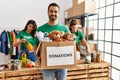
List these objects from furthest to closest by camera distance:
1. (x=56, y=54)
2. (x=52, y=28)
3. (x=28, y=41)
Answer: (x=28, y=41) < (x=52, y=28) < (x=56, y=54)

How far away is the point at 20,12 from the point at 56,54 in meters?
3.27

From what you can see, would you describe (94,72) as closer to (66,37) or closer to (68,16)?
(66,37)

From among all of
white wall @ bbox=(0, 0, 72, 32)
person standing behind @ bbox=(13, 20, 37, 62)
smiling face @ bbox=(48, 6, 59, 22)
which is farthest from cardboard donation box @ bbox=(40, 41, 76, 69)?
white wall @ bbox=(0, 0, 72, 32)

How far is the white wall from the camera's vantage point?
480 centimetres

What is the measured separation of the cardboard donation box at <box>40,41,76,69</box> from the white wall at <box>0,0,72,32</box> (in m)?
3.15

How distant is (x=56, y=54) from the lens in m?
1.93

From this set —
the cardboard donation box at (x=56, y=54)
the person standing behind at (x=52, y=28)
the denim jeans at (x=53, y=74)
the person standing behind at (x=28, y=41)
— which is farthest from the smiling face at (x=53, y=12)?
the person standing behind at (x=28, y=41)

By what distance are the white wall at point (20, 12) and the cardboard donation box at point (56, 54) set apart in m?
3.15

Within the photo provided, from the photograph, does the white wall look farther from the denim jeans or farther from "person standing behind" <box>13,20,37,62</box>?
the denim jeans

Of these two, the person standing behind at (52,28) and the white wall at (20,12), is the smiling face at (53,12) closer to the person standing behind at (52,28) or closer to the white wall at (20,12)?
the person standing behind at (52,28)

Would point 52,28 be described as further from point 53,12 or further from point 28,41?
point 28,41

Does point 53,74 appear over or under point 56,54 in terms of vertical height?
under

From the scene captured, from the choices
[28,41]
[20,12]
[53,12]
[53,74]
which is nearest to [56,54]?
[53,74]

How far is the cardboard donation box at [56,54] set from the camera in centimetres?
190
